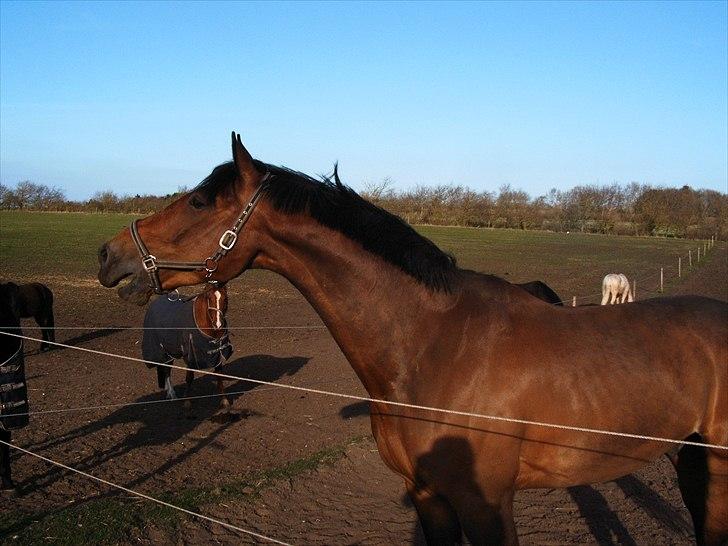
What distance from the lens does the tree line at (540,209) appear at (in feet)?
241

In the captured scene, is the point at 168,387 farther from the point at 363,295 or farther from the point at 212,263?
the point at 363,295

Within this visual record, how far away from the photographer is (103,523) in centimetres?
459

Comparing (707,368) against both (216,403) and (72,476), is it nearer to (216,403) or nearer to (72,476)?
(72,476)

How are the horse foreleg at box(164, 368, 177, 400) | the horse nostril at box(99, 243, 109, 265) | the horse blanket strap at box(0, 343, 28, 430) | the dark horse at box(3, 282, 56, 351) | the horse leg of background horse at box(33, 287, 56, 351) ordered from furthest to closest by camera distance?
the horse leg of background horse at box(33, 287, 56, 351)
the dark horse at box(3, 282, 56, 351)
the horse foreleg at box(164, 368, 177, 400)
the horse blanket strap at box(0, 343, 28, 430)
the horse nostril at box(99, 243, 109, 265)

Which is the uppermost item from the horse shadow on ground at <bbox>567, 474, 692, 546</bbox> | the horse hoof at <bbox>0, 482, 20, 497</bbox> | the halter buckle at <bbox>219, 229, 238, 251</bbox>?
the halter buckle at <bbox>219, 229, 238, 251</bbox>

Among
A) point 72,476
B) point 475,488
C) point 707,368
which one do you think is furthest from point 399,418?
point 72,476

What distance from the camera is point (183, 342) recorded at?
8312 mm

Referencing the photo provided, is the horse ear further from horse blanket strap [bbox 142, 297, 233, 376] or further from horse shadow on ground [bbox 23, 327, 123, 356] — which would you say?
horse shadow on ground [bbox 23, 327, 123, 356]

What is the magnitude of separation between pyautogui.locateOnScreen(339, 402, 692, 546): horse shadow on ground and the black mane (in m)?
2.72

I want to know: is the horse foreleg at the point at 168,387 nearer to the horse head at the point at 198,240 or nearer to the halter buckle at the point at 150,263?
the horse head at the point at 198,240

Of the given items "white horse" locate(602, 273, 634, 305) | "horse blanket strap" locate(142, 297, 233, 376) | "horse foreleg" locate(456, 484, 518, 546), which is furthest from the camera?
"white horse" locate(602, 273, 634, 305)

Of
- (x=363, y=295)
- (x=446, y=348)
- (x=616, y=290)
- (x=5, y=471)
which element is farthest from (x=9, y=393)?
(x=616, y=290)

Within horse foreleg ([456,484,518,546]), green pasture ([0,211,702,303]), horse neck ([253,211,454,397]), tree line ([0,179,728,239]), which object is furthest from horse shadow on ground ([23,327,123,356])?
tree line ([0,179,728,239])

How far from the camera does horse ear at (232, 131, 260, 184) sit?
276 cm
